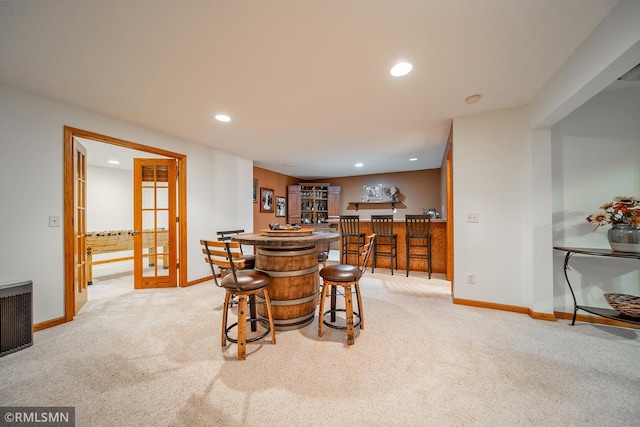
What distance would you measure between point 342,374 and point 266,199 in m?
4.99

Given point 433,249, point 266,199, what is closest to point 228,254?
point 433,249

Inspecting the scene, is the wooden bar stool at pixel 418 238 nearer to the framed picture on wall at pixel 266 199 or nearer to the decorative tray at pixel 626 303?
the decorative tray at pixel 626 303

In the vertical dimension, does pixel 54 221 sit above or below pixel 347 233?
above

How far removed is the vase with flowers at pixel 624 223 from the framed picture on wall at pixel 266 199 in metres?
5.58

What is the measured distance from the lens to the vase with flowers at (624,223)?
1899 millimetres

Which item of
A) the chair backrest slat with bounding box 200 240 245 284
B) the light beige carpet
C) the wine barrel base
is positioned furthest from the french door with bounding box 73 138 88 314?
the wine barrel base

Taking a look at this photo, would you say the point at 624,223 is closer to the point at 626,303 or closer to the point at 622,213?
the point at 622,213

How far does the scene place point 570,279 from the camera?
2.35m

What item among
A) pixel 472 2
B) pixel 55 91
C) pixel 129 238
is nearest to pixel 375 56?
pixel 472 2

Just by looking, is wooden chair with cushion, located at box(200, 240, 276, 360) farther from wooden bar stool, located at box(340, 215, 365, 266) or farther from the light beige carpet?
wooden bar stool, located at box(340, 215, 365, 266)

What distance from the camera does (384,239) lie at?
459 cm

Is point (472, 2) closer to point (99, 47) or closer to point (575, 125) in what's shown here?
point (575, 125)

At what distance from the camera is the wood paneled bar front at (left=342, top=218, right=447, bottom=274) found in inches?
166

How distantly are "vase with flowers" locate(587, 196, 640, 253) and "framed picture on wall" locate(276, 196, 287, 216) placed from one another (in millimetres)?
5799
